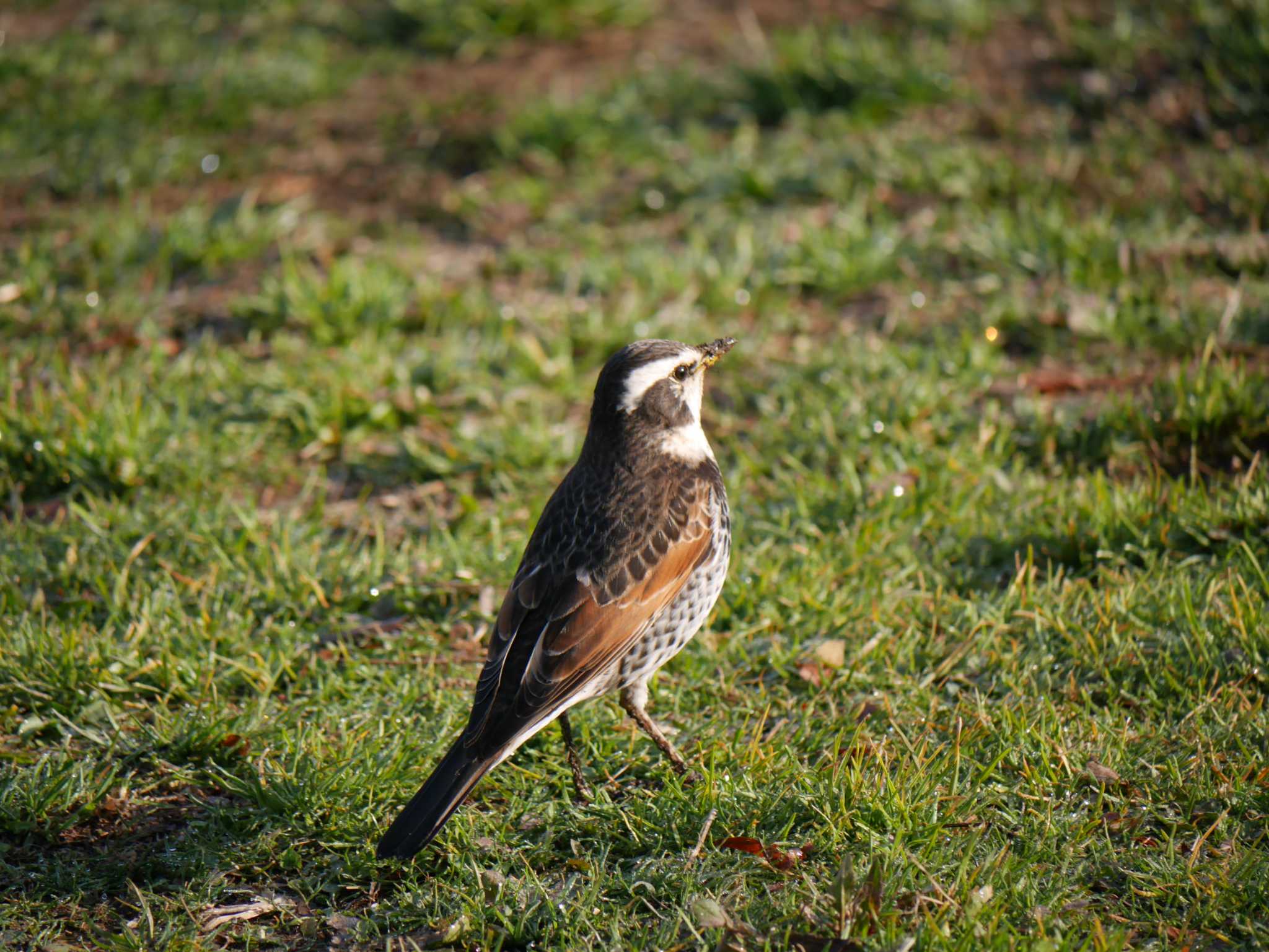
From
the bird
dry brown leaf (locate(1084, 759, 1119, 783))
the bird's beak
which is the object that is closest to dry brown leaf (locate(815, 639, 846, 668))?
the bird

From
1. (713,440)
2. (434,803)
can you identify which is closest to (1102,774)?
(434,803)

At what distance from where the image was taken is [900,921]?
3.46 meters

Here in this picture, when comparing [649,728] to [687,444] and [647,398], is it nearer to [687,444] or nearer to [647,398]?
[687,444]

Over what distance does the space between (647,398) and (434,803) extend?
162 cm

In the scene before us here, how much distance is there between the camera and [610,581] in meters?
4.16

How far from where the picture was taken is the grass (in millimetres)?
3867

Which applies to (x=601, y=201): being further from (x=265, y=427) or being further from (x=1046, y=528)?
(x=1046, y=528)

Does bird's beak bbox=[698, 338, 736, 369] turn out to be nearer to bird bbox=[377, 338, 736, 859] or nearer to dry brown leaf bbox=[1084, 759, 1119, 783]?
bird bbox=[377, 338, 736, 859]

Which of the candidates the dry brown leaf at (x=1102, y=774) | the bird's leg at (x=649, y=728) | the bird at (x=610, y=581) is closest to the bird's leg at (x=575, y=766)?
the bird at (x=610, y=581)

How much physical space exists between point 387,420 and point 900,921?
12.6ft

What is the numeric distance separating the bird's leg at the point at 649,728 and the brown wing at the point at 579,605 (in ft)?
0.92

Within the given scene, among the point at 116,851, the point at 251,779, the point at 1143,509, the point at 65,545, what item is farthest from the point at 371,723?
the point at 1143,509

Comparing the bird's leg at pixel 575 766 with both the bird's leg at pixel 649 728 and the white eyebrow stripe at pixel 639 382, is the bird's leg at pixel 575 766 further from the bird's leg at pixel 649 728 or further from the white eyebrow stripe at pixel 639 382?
the white eyebrow stripe at pixel 639 382

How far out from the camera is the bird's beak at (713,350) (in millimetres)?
4703
